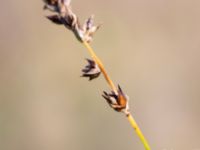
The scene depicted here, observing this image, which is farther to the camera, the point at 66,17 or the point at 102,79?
the point at 102,79

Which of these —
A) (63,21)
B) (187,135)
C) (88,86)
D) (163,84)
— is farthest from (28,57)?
(63,21)

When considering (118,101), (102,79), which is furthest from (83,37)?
(102,79)

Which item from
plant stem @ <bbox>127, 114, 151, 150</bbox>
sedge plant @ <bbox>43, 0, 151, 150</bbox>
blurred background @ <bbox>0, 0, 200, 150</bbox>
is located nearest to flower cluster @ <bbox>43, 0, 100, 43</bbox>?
sedge plant @ <bbox>43, 0, 151, 150</bbox>

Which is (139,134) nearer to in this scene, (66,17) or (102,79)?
(66,17)

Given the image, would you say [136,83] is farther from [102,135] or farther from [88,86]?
[102,135]

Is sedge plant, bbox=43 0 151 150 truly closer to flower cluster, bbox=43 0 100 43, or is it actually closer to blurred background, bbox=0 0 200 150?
flower cluster, bbox=43 0 100 43
